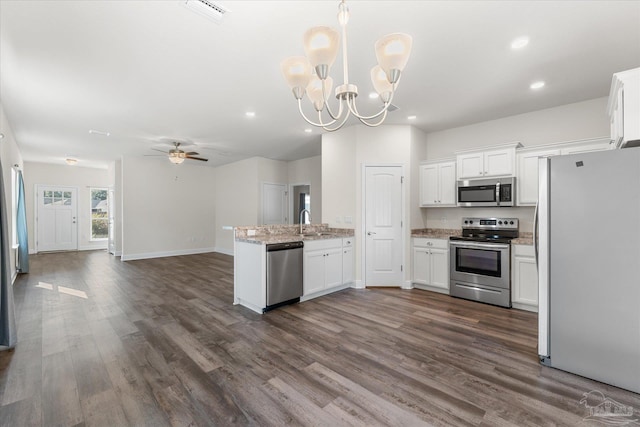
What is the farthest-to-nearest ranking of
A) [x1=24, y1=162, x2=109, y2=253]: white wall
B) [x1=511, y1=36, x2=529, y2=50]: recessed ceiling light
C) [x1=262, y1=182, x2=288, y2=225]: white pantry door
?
[x1=24, y1=162, x2=109, y2=253]: white wall
[x1=262, y1=182, x2=288, y2=225]: white pantry door
[x1=511, y1=36, x2=529, y2=50]: recessed ceiling light

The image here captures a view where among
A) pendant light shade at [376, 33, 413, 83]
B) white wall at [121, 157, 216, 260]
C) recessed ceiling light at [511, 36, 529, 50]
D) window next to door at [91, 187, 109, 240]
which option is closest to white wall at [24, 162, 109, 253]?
window next to door at [91, 187, 109, 240]

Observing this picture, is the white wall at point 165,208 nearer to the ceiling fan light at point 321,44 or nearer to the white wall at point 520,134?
the white wall at point 520,134

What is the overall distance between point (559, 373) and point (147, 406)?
310cm

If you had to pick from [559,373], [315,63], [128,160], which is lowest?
[559,373]

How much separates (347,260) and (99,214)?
9.58 meters

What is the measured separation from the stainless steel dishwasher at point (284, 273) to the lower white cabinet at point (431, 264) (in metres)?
2.00

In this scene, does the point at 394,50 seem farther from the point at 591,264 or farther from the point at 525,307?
the point at 525,307

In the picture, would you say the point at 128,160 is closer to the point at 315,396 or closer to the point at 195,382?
the point at 195,382

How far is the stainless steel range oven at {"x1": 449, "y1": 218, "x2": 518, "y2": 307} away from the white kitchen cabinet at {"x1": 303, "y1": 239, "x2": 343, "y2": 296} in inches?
68.1

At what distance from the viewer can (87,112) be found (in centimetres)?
419

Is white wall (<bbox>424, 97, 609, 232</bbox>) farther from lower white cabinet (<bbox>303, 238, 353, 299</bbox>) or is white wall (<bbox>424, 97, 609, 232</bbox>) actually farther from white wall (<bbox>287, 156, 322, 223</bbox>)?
white wall (<bbox>287, 156, 322, 223</bbox>)

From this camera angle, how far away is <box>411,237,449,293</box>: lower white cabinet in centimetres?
438

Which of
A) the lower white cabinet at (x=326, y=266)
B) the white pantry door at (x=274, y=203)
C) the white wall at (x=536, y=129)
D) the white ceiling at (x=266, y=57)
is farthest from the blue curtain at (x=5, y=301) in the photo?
the white wall at (x=536, y=129)

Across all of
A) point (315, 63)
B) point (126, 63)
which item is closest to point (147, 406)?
point (315, 63)
